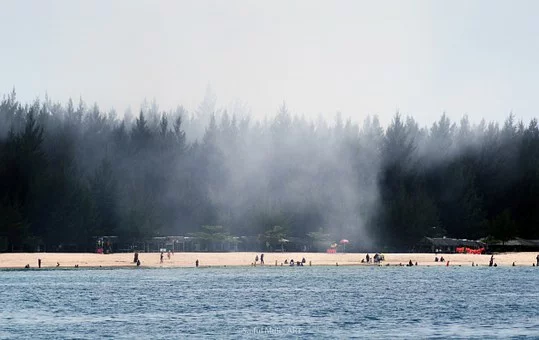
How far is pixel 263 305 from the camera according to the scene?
87375 mm

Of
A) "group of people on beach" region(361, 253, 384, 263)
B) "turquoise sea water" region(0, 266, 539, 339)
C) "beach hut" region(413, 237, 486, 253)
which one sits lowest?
"turquoise sea water" region(0, 266, 539, 339)

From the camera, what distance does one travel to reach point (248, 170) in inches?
7746

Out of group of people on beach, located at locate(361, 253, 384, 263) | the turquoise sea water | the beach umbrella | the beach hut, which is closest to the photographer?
the turquoise sea water

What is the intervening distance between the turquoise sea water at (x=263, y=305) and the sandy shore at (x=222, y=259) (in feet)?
8.40

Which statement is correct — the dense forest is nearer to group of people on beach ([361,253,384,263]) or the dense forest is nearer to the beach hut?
the beach hut

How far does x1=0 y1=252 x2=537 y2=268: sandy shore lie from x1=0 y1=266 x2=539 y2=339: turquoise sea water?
2561 millimetres

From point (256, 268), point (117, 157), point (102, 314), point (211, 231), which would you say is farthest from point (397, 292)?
point (117, 157)

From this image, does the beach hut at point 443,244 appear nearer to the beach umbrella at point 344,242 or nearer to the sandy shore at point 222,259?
the sandy shore at point 222,259

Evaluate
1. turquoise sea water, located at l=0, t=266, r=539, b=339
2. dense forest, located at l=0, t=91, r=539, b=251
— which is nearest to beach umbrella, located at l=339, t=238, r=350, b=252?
dense forest, located at l=0, t=91, r=539, b=251

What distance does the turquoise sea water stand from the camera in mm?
67625

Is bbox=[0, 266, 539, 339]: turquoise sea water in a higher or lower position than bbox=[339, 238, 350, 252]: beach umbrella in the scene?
lower

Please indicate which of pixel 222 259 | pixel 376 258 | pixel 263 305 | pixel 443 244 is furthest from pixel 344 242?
pixel 263 305

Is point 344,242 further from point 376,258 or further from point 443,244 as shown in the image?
point 376,258

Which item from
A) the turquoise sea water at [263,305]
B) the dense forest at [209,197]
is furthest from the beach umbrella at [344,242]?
the turquoise sea water at [263,305]
